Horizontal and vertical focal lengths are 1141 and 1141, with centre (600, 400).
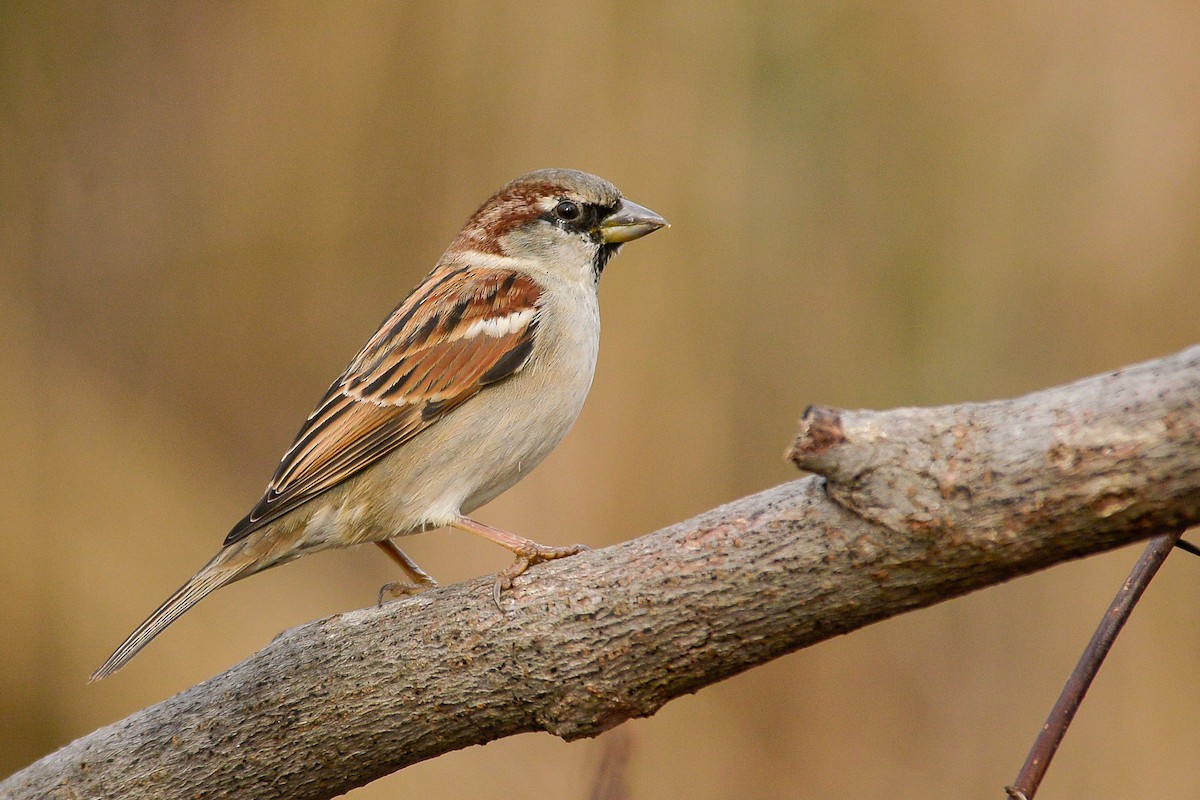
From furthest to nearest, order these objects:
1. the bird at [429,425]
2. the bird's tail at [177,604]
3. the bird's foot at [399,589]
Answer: the bird's foot at [399,589] < the bird at [429,425] < the bird's tail at [177,604]

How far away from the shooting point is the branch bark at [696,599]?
1401 millimetres

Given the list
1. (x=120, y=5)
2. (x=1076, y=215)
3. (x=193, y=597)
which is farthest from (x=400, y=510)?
(x=120, y=5)

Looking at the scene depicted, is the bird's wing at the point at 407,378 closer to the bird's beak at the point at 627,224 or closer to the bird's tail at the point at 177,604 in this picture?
the bird's tail at the point at 177,604

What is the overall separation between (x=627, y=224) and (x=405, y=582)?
120 cm

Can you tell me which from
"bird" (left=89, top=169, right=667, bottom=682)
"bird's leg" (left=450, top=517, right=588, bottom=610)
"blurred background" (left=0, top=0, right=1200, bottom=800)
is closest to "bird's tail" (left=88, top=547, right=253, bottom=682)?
"bird" (left=89, top=169, right=667, bottom=682)

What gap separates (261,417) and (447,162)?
1414mm

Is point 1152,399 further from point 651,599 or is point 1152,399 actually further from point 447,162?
point 447,162

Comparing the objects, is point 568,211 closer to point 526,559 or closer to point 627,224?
point 627,224

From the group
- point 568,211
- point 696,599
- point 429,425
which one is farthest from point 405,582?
point 696,599

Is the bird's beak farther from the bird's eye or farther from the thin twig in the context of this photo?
the thin twig

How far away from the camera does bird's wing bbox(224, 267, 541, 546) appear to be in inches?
113

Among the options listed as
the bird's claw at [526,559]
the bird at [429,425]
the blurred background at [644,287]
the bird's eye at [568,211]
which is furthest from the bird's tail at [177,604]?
the blurred background at [644,287]

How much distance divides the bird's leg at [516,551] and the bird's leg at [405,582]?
0.24 metres

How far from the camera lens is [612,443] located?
4566mm
